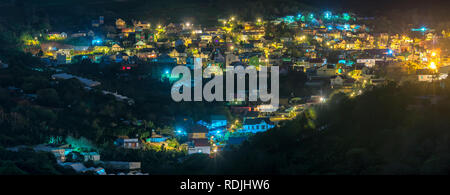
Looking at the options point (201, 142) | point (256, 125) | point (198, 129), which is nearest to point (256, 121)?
point (256, 125)

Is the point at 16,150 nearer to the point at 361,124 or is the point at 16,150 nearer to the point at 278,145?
the point at 278,145

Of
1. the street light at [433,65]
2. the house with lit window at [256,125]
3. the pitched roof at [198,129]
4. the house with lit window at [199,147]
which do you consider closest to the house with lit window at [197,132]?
the pitched roof at [198,129]

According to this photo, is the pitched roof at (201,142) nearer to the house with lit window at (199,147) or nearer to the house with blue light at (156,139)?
the house with lit window at (199,147)

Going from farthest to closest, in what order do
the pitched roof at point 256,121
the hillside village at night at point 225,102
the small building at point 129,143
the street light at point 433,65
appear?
the street light at point 433,65 → the pitched roof at point 256,121 → the small building at point 129,143 → the hillside village at night at point 225,102

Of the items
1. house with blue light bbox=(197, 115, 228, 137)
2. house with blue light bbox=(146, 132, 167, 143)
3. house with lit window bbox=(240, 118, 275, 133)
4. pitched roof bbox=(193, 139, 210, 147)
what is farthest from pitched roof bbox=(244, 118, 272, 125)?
house with blue light bbox=(146, 132, 167, 143)

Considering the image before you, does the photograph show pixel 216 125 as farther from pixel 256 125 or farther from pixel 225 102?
pixel 225 102
